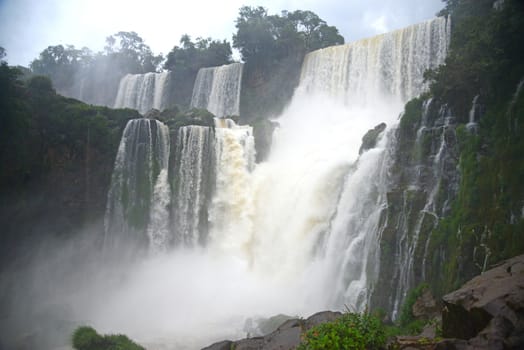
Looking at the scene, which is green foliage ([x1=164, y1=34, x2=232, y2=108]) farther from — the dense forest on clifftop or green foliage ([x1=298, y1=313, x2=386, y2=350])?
green foliage ([x1=298, y1=313, x2=386, y2=350])

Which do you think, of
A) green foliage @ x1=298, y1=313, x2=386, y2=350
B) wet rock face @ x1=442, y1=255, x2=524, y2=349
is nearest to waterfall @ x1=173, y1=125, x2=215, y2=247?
green foliage @ x1=298, y1=313, x2=386, y2=350

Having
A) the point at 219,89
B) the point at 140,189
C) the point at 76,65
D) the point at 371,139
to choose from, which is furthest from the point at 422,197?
the point at 76,65

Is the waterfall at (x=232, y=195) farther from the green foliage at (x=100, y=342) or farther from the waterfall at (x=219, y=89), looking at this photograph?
the waterfall at (x=219, y=89)

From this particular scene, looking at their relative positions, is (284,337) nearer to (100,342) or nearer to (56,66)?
(100,342)

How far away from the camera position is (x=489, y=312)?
4816mm

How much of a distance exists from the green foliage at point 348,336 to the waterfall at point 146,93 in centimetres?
3627

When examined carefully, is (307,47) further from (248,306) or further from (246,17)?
(248,306)

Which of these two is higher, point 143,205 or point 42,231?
point 143,205

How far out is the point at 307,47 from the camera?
3631 cm

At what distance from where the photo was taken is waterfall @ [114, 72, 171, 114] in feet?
130

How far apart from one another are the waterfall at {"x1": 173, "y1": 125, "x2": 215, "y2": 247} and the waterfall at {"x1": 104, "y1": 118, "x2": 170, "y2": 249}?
690 millimetres

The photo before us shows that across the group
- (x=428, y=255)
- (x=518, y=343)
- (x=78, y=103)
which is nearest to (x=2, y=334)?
(x=78, y=103)

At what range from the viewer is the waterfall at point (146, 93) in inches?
1558

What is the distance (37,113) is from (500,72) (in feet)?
67.7
